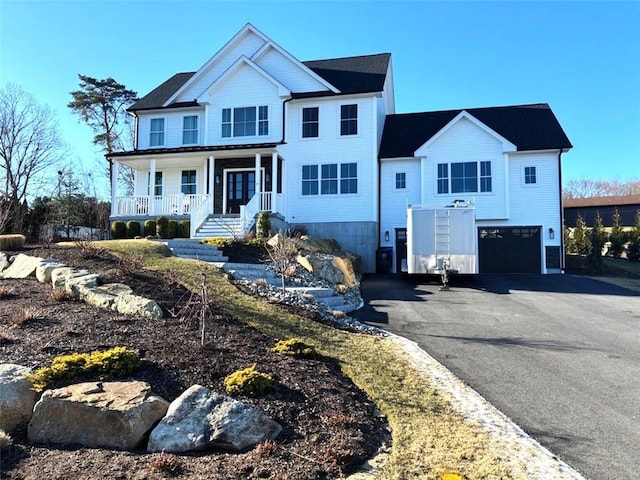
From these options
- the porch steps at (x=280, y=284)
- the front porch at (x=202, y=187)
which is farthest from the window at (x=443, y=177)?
the porch steps at (x=280, y=284)

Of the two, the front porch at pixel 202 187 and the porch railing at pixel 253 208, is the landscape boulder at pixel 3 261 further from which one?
the porch railing at pixel 253 208

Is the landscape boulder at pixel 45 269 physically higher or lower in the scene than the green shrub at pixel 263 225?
lower

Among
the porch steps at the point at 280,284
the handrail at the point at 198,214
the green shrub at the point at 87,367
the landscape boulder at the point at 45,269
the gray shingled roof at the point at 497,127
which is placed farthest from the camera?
the gray shingled roof at the point at 497,127

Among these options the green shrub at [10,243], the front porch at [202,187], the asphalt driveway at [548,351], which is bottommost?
the asphalt driveway at [548,351]

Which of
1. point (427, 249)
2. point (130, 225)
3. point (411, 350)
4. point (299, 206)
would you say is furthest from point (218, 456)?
point (299, 206)

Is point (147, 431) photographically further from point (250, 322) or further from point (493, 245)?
point (493, 245)

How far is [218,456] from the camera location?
156 inches

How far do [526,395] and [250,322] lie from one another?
435 centimetres

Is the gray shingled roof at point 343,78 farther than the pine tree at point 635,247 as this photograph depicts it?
No

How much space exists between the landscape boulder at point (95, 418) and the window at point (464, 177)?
62.1ft

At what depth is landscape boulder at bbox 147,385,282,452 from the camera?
408 centimetres

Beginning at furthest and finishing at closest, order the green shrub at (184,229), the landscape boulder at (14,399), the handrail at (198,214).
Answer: the green shrub at (184,229) < the handrail at (198,214) < the landscape boulder at (14,399)

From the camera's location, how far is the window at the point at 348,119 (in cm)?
2181

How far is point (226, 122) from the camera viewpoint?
22.7 metres
